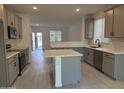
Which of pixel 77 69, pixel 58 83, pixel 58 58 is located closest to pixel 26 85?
pixel 58 83

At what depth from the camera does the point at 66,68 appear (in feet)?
10.4

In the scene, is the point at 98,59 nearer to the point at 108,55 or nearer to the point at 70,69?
the point at 108,55

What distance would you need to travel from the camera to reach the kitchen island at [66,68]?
3062 mm

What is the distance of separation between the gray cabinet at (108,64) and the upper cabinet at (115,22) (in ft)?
2.42

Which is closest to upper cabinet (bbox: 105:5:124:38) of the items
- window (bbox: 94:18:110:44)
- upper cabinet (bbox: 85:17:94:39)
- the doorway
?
window (bbox: 94:18:110:44)

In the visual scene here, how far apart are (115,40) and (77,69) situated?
7.17ft

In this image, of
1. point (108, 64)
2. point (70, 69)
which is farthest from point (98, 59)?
point (70, 69)

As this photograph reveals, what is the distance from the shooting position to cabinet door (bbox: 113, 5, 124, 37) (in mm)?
3582

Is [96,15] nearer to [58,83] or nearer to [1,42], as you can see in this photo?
[58,83]

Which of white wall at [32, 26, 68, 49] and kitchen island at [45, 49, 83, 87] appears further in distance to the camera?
white wall at [32, 26, 68, 49]

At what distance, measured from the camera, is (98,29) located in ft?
18.8

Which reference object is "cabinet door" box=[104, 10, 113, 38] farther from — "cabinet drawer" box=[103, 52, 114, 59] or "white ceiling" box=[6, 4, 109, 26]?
"cabinet drawer" box=[103, 52, 114, 59]

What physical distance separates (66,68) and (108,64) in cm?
153

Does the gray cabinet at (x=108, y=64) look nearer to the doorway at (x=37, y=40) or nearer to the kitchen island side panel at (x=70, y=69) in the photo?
the kitchen island side panel at (x=70, y=69)
